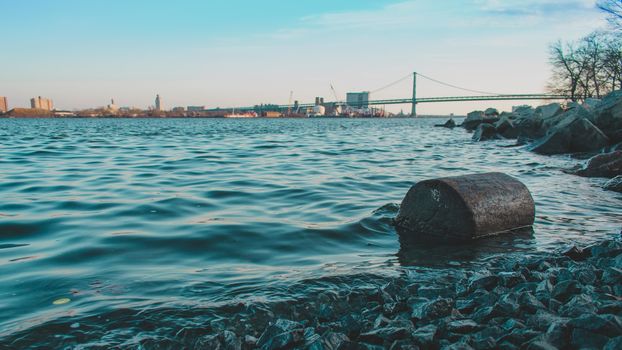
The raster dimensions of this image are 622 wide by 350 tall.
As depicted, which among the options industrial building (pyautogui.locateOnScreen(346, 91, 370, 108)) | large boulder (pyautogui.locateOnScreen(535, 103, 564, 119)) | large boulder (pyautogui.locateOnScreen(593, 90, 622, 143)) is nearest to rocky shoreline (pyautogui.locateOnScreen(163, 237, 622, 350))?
large boulder (pyautogui.locateOnScreen(593, 90, 622, 143))

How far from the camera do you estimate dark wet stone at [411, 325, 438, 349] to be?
8.46 feet

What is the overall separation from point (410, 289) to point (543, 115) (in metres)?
23.5

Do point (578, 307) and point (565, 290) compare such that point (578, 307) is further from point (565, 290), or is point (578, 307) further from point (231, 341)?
point (231, 341)

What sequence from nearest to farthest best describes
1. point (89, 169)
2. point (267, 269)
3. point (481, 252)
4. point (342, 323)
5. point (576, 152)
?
point (342, 323), point (267, 269), point (481, 252), point (89, 169), point (576, 152)

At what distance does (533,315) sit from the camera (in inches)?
110

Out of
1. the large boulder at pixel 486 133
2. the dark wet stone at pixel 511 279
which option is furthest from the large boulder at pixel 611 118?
the dark wet stone at pixel 511 279

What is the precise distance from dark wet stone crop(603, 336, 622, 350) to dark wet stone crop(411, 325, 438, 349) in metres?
0.83

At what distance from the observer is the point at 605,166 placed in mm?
10148

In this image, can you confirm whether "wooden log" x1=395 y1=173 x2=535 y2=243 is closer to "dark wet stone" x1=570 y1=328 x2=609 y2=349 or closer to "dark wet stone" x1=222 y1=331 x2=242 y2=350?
"dark wet stone" x1=570 y1=328 x2=609 y2=349

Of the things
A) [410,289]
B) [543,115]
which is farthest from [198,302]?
[543,115]

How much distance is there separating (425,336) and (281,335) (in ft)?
2.71

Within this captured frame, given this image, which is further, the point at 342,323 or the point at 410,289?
the point at 410,289

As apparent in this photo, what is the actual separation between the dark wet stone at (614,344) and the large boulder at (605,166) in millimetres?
9185

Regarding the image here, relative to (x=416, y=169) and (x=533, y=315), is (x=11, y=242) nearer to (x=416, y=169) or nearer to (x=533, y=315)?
(x=533, y=315)
